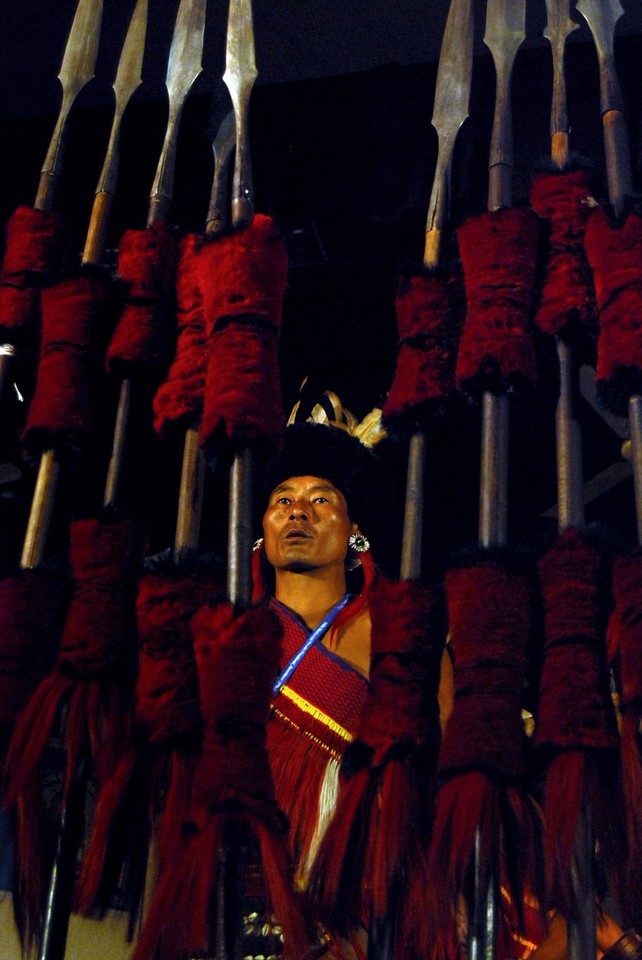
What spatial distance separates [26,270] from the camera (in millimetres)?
1272

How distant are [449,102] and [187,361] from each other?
1.48 feet

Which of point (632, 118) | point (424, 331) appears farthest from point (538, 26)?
point (424, 331)

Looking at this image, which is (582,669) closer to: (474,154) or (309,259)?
(474,154)

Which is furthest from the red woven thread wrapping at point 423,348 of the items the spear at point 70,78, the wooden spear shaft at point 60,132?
the spear at point 70,78

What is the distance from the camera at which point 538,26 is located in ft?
6.28

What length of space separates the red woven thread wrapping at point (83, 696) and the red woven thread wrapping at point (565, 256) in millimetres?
512

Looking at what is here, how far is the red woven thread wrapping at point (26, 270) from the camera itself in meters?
1.26

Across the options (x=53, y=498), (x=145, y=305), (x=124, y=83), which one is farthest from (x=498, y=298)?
(x=124, y=83)

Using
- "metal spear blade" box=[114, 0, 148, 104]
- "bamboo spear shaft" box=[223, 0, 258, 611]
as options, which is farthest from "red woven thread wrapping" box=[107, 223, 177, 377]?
"metal spear blade" box=[114, 0, 148, 104]

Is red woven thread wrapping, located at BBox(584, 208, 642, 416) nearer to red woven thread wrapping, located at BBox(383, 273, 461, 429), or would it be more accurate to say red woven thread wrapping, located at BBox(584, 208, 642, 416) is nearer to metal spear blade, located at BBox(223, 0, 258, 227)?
red woven thread wrapping, located at BBox(383, 273, 461, 429)

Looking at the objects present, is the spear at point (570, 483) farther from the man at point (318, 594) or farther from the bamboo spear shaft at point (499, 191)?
the man at point (318, 594)

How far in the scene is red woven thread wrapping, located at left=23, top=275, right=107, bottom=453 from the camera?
1.14 meters

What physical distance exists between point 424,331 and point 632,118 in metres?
0.86

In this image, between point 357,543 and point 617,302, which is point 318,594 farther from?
point 617,302
